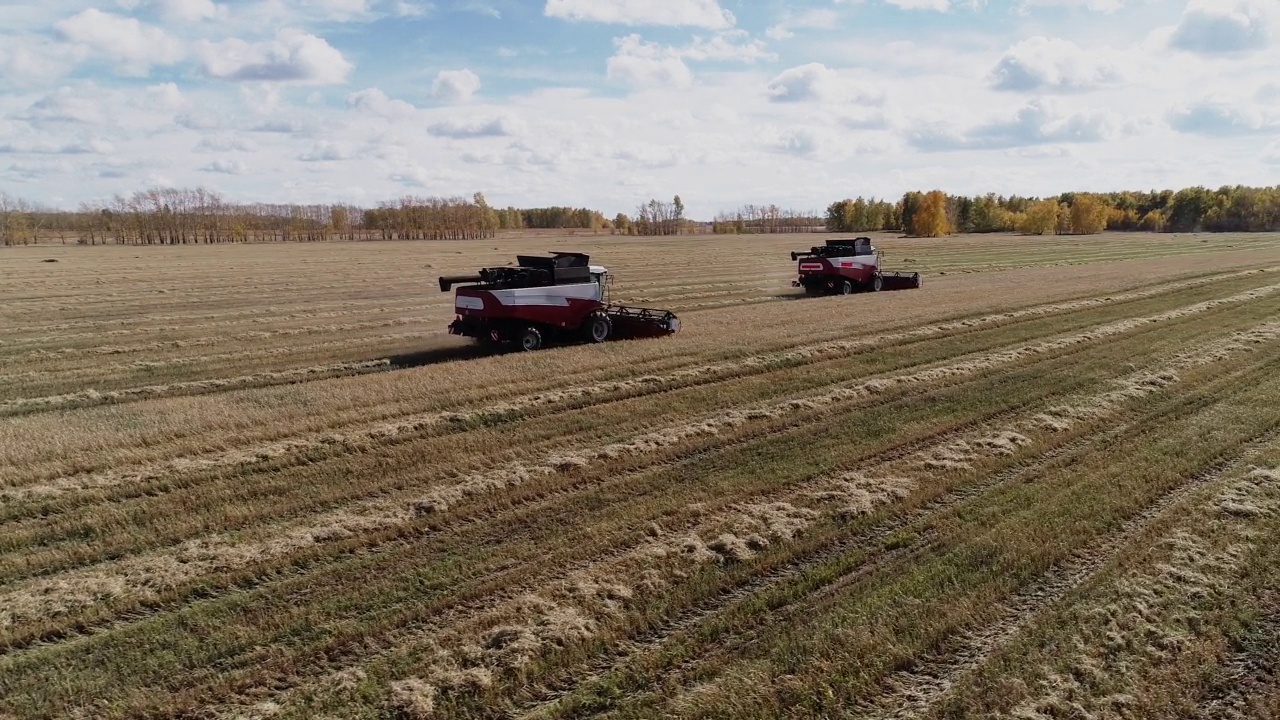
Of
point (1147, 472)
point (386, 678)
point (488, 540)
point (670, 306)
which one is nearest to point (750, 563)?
point (488, 540)

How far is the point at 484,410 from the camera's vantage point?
1174 centimetres

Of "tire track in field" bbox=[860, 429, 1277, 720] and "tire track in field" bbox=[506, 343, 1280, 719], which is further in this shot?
"tire track in field" bbox=[506, 343, 1280, 719]

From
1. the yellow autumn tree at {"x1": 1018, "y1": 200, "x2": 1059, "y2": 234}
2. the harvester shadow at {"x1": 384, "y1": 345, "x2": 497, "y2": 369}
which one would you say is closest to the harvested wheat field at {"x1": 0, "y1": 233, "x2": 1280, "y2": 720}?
the harvester shadow at {"x1": 384, "y1": 345, "x2": 497, "y2": 369}

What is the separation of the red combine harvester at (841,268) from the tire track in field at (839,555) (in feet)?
57.5

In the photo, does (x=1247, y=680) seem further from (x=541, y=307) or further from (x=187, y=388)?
(x=187, y=388)

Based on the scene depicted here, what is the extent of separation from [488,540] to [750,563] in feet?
8.13

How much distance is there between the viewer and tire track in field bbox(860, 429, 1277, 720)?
501 centimetres

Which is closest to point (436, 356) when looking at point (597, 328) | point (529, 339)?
point (529, 339)

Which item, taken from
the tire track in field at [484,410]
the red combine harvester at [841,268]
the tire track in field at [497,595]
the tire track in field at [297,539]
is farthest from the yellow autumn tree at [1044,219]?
the tire track in field at [497,595]

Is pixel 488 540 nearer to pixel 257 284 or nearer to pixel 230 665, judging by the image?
pixel 230 665

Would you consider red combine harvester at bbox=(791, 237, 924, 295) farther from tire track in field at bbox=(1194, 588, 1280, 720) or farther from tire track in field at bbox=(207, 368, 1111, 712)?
tire track in field at bbox=(1194, 588, 1280, 720)

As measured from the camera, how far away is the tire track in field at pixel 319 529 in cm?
644

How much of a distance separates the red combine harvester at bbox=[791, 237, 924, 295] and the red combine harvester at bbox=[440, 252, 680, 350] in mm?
11950

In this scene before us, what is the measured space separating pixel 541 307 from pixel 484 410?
219 inches
